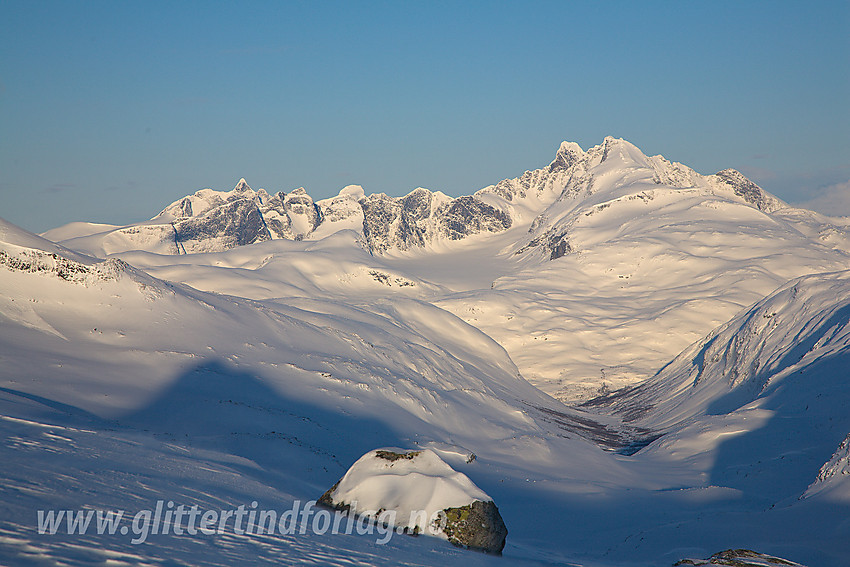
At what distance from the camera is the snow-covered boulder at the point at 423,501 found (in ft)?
54.3

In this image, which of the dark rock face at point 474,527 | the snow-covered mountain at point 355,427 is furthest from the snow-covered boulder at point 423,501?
the snow-covered mountain at point 355,427

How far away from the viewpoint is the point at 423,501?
55.4 feet

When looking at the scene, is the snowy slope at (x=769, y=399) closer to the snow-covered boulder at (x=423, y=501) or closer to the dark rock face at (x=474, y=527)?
the dark rock face at (x=474, y=527)

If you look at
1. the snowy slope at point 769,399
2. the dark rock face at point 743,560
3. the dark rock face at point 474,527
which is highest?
the snowy slope at point 769,399

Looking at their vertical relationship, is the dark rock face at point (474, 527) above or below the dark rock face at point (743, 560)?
below

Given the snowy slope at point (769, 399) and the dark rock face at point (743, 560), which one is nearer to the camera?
the dark rock face at point (743, 560)

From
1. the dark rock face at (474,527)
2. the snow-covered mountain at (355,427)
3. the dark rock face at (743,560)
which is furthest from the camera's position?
the dark rock face at (474,527)

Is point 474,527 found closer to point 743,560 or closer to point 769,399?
point 743,560

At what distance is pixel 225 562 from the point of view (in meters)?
10.7

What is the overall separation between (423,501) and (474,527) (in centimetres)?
150

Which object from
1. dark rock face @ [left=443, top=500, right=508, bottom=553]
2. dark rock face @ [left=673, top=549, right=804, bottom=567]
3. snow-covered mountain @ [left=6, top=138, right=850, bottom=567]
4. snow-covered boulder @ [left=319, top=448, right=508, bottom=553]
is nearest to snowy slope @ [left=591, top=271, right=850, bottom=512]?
snow-covered mountain @ [left=6, top=138, right=850, bottom=567]

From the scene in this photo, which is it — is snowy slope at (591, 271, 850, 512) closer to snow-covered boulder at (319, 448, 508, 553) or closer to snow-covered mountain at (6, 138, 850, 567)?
snow-covered mountain at (6, 138, 850, 567)

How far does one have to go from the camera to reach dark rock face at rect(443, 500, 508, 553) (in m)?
16.5

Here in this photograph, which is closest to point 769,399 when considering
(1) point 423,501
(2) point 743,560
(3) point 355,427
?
(3) point 355,427
